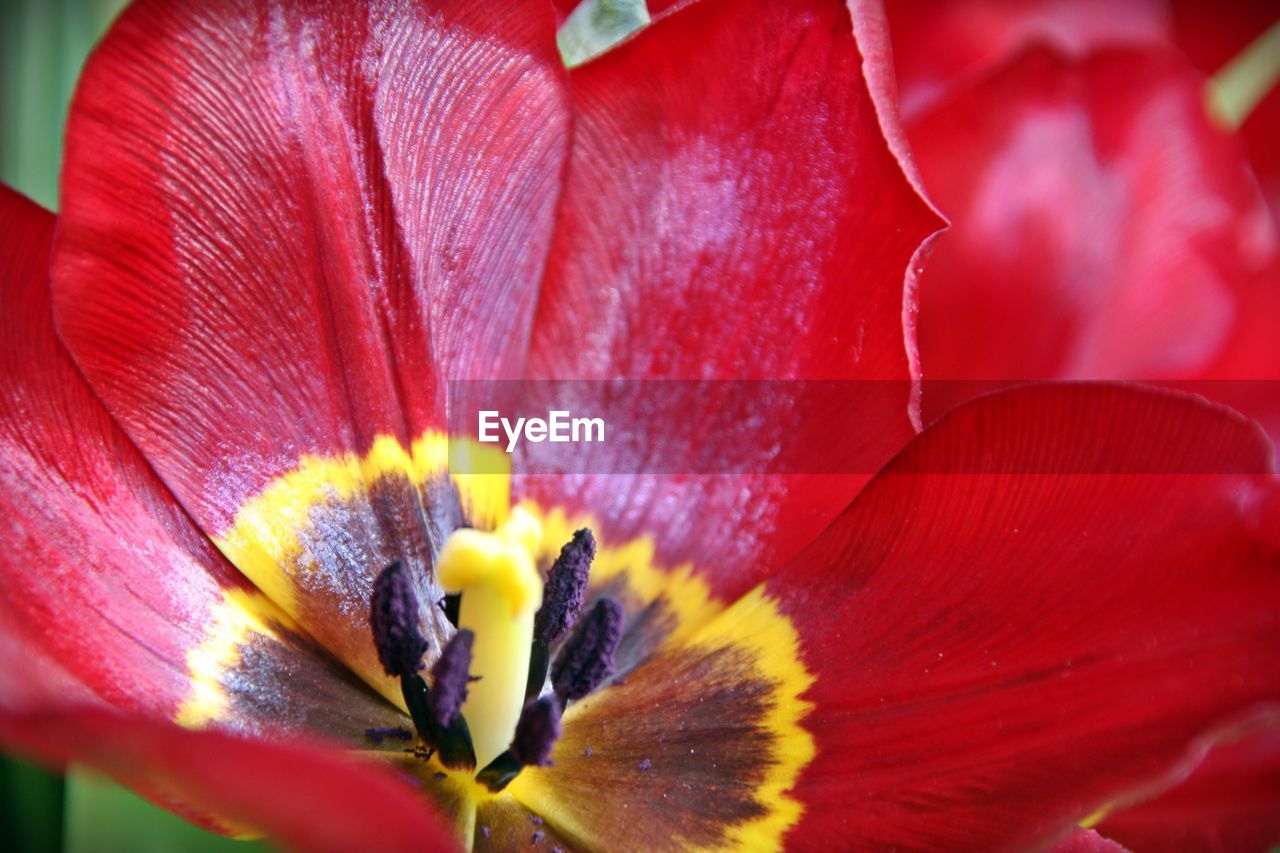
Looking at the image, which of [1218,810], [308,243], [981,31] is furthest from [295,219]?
[981,31]

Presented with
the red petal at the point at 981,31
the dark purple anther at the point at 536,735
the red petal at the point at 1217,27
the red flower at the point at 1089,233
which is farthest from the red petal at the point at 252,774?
the red petal at the point at 1217,27

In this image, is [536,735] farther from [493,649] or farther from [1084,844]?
[1084,844]

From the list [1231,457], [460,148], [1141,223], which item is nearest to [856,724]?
[1231,457]

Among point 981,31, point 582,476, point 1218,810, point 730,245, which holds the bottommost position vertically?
point 1218,810

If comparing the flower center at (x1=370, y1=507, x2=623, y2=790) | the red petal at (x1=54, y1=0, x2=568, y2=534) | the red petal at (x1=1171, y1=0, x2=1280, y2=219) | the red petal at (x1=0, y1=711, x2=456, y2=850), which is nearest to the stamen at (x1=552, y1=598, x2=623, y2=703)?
the flower center at (x1=370, y1=507, x2=623, y2=790)

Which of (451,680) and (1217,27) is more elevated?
(1217,27)

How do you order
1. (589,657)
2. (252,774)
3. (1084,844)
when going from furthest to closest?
1. (589,657)
2. (1084,844)
3. (252,774)
